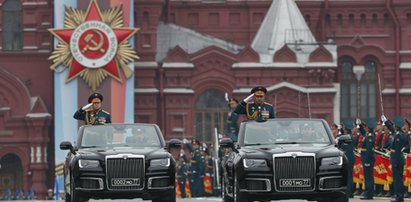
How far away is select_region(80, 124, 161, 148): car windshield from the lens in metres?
23.5

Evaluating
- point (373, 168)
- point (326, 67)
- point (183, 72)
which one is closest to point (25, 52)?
point (183, 72)

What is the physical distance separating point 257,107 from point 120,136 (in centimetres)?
261

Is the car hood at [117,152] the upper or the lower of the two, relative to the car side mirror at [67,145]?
lower

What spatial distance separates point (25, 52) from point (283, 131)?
4470cm

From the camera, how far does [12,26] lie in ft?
219

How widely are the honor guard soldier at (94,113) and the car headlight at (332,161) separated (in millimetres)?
5550

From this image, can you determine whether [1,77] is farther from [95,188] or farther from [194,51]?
[95,188]

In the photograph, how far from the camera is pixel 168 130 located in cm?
6556

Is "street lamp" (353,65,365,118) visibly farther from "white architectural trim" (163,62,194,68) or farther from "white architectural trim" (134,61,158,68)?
"white architectural trim" (134,61,158,68)

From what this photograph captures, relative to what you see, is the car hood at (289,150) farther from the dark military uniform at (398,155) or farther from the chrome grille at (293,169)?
the dark military uniform at (398,155)

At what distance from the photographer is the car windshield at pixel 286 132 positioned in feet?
74.0

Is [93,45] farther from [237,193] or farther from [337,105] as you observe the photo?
[237,193]

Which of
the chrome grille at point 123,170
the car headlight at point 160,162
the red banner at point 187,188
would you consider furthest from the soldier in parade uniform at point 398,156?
the red banner at point 187,188

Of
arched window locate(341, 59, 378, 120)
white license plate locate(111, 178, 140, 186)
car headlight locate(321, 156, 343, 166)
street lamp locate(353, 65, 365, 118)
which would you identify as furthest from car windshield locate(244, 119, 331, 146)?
street lamp locate(353, 65, 365, 118)
